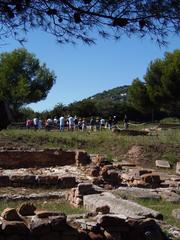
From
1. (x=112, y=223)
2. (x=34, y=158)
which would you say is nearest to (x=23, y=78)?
(x=34, y=158)

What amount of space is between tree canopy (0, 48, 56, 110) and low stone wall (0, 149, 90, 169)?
3475 centimetres

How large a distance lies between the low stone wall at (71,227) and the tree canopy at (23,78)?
4890 cm

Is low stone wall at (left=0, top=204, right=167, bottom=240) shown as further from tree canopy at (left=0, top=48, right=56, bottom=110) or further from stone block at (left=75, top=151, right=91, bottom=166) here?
tree canopy at (left=0, top=48, right=56, bottom=110)

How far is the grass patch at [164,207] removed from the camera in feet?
28.9

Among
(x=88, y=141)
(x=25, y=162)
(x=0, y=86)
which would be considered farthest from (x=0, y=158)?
(x=0, y=86)

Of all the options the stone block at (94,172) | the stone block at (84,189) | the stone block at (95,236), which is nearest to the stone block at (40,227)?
the stone block at (95,236)

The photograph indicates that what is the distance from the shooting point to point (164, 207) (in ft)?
33.8

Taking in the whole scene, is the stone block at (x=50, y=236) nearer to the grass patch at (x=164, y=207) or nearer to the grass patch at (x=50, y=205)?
the grass patch at (x=164, y=207)

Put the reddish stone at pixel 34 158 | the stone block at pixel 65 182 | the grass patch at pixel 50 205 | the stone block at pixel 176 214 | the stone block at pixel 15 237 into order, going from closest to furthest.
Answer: the stone block at pixel 15 237 → the stone block at pixel 176 214 → the grass patch at pixel 50 205 → the stone block at pixel 65 182 → the reddish stone at pixel 34 158

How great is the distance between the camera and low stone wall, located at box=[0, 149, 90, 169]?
20.8m

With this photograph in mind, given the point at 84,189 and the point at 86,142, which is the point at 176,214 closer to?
the point at 84,189

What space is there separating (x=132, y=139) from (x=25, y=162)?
18.2 ft

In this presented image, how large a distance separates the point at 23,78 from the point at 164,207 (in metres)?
48.8

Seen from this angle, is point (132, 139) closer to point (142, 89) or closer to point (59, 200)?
point (59, 200)
